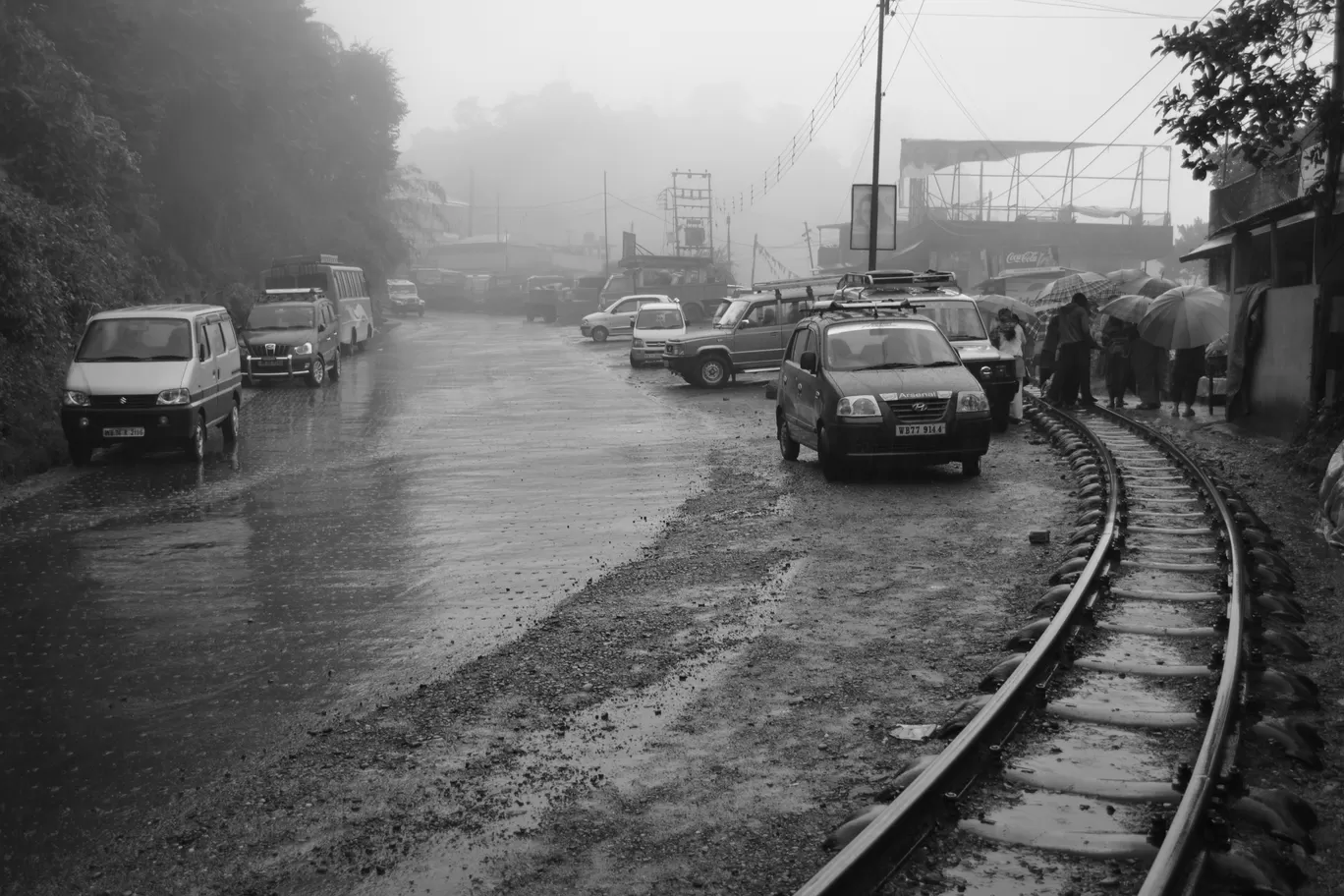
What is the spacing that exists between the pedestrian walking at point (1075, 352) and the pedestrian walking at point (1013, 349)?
80.0 inches

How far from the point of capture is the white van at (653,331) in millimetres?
35812

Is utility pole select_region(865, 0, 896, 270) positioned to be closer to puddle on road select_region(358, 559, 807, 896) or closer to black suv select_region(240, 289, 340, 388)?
black suv select_region(240, 289, 340, 388)

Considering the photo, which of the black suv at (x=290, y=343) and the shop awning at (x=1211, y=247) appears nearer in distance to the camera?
the shop awning at (x=1211, y=247)

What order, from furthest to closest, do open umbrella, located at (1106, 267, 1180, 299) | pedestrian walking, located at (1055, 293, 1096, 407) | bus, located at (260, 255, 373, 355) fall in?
1. bus, located at (260, 255, 373, 355)
2. open umbrella, located at (1106, 267, 1180, 299)
3. pedestrian walking, located at (1055, 293, 1096, 407)

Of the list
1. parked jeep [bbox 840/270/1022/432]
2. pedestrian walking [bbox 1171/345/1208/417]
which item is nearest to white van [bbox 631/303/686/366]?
parked jeep [bbox 840/270/1022/432]

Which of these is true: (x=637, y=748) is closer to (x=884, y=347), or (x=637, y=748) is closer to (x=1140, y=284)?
(x=884, y=347)

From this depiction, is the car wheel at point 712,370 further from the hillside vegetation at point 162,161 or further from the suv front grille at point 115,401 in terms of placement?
the suv front grille at point 115,401

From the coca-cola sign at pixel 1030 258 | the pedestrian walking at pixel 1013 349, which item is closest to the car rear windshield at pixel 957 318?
the pedestrian walking at pixel 1013 349

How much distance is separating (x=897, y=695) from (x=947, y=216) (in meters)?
56.8

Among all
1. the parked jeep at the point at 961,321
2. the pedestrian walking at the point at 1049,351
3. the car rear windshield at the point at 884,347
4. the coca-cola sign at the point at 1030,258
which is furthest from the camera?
the coca-cola sign at the point at 1030,258

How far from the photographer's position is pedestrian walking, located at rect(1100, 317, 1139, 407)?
22828mm

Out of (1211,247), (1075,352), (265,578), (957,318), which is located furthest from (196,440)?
(1211,247)

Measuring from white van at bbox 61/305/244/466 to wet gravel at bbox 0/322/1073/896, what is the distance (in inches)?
333

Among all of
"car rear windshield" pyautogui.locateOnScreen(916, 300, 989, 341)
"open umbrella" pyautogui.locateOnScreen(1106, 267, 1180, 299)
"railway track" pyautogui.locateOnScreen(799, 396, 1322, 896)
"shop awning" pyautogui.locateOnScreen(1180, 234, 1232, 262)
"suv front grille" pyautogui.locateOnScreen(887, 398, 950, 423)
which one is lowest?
"railway track" pyautogui.locateOnScreen(799, 396, 1322, 896)
